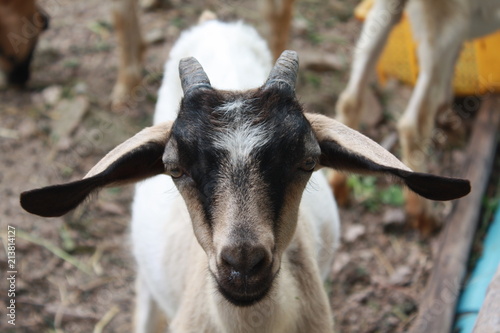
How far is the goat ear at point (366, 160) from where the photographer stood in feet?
7.35

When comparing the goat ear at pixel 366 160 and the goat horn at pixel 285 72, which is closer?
the goat ear at pixel 366 160

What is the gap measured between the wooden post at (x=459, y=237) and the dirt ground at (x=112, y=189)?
232mm

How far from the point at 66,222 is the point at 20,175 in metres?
0.69

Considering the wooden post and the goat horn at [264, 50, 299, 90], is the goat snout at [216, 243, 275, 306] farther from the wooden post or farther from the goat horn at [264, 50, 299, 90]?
the wooden post

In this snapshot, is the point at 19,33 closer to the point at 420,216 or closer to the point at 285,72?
the point at 420,216

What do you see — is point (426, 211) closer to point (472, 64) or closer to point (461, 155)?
point (461, 155)

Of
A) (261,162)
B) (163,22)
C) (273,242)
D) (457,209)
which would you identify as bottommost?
(163,22)

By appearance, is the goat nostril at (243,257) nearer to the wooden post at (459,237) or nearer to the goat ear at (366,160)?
the goat ear at (366,160)

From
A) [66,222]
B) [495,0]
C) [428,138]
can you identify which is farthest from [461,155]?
[66,222]

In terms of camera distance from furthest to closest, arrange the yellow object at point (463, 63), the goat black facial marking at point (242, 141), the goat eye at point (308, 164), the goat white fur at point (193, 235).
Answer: the yellow object at point (463, 63) → the goat white fur at point (193, 235) → the goat eye at point (308, 164) → the goat black facial marking at point (242, 141)

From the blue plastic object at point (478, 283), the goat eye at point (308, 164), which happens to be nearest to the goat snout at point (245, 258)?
the goat eye at point (308, 164)

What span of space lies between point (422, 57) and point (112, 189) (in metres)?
2.64

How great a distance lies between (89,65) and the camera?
6.77m

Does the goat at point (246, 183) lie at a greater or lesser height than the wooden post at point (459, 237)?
greater
